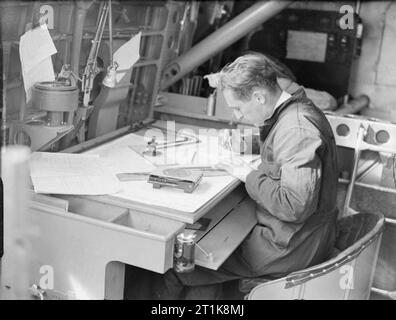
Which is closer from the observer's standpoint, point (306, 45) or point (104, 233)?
point (104, 233)

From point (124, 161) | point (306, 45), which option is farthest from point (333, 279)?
point (306, 45)

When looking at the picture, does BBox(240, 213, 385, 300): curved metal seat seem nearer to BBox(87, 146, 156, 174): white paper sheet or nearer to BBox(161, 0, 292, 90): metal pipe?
BBox(87, 146, 156, 174): white paper sheet

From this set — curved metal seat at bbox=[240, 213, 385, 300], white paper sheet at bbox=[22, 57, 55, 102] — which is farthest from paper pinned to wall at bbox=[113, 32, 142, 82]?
curved metal seat at bbox=[240, 213, 385, 300]

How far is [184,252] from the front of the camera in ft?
5.96

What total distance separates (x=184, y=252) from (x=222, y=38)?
1.56 meters

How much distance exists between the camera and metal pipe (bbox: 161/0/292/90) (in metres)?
3.02

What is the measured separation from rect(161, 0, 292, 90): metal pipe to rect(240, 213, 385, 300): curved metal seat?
4.24 ft

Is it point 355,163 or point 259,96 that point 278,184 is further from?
point 355,163

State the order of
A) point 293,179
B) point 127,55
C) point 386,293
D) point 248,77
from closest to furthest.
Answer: point 293,179 → point 248,77 → point 127,55 → point 386,293

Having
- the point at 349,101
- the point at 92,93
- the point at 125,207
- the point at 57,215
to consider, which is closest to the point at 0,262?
the point at 57,215

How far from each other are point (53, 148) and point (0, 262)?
660 mm

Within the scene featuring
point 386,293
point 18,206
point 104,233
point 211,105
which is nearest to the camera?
point 18,206

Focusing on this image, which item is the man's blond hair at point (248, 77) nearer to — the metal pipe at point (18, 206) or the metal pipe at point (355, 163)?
the metal pipe at point (355, 163)

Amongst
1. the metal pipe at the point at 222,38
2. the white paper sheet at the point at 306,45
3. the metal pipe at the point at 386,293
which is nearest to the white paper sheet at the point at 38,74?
the metal pipe at the point at 222,38
